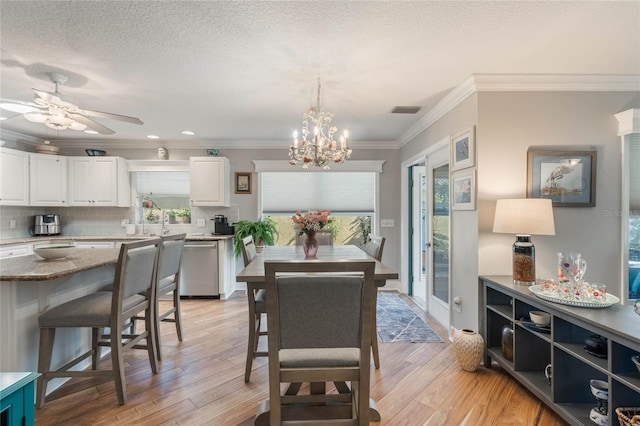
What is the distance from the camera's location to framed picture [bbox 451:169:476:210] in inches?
100.0

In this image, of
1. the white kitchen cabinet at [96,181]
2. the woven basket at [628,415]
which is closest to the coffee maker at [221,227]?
the white kitchen cabinet at [96,181]

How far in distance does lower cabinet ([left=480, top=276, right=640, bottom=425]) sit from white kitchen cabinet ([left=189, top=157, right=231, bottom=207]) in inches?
147

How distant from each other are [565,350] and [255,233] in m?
3.66

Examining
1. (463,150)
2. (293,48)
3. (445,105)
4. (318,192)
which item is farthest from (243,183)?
(463,150)

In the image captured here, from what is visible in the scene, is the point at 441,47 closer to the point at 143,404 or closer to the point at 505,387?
the point at 505,387

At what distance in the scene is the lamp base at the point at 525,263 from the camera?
2.18m

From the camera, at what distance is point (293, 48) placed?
6.70 feet

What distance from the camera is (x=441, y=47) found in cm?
204

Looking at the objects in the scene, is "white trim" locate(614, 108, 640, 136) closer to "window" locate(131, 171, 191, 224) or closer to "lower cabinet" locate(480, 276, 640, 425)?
"lower cabinet" locate(480, 276, 640, 425)

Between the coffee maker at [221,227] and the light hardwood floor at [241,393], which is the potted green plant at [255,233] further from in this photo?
the light hardwood floor at [241,393]

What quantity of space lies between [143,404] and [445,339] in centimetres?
260

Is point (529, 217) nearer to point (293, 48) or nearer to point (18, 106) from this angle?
point (293, 48)

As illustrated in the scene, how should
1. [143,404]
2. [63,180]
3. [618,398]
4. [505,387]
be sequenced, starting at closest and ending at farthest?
[618,398] → [143,404] → [505,387] → [63,180]

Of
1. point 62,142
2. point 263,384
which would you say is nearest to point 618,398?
point 263,384
